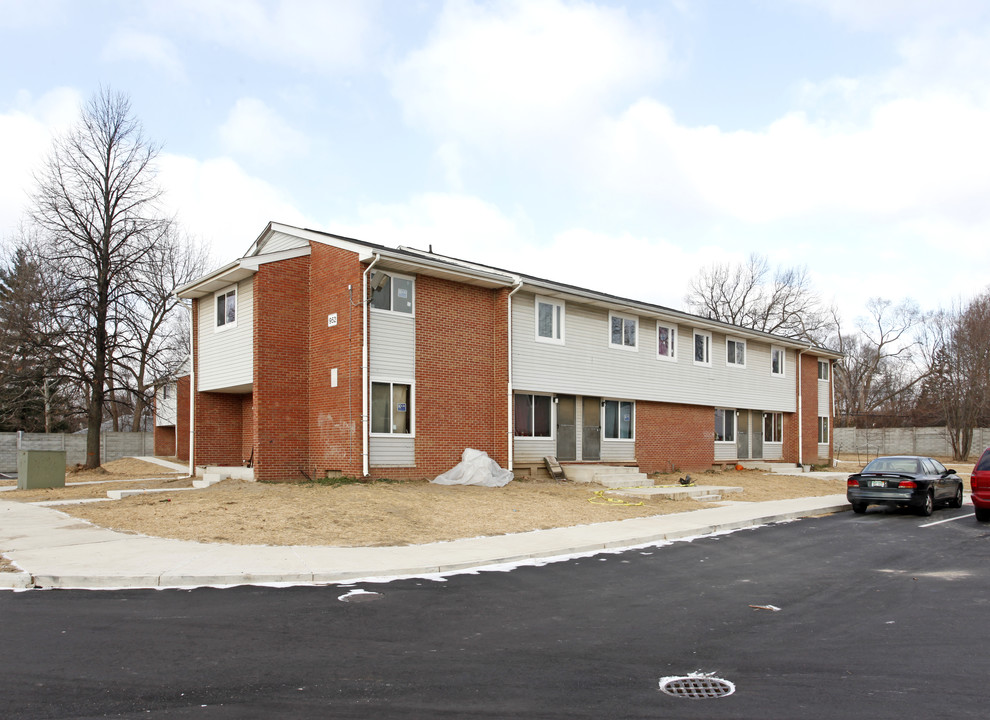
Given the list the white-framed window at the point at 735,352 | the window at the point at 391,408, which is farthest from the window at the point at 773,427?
the window at the point at 391,408

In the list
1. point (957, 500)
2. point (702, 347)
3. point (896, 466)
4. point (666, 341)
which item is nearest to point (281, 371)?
point (666, 341)

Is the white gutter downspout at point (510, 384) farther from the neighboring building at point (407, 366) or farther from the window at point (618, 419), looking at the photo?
the window at point (618, 419)

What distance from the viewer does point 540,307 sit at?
Answer: 76.3 feet

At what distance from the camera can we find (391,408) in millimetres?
19703

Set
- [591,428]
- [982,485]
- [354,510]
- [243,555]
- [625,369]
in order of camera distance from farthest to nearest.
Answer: [625,369], [591,428], [982,485], [354,510], [243,555]

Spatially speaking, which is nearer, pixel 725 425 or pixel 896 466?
pixel 896 466

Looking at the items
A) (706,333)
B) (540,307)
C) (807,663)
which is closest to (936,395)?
(706,333)

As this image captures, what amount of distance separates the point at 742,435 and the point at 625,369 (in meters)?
9.26

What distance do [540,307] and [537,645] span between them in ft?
55.5

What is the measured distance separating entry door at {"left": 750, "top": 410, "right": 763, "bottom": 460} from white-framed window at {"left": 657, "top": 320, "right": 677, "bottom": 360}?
709cm

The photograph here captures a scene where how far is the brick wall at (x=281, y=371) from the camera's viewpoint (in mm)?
19828

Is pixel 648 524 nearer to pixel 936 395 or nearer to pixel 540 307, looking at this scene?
pixel 540 307

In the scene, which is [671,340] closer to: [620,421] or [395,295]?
[620,421]

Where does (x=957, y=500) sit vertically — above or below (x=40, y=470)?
below
